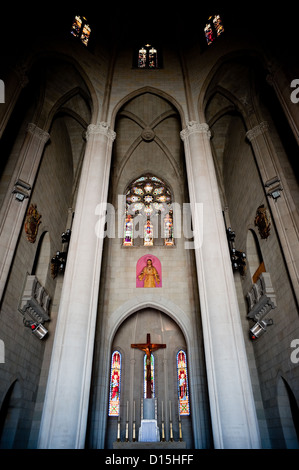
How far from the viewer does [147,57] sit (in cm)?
1359

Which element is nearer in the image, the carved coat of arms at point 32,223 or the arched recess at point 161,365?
the carved coat of arms at point 32,223

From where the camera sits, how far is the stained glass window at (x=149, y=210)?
45.2 ft

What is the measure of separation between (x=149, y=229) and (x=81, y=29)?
8.48m

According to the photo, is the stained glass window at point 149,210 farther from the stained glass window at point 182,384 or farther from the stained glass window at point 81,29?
the stained glass window at point 81,29

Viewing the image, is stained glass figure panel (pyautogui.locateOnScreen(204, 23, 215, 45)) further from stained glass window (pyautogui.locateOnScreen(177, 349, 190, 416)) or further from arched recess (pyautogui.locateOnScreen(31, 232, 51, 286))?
stained glass window (pyautogui.locateOnScreen(177, 349, 190, 416))

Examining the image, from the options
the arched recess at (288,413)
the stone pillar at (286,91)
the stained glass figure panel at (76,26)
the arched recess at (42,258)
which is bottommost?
the arched recess at (288,413)

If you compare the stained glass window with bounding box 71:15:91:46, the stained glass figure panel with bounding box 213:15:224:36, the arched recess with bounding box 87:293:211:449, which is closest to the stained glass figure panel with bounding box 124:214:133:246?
the arched recess with bounding box 87:293:211:449

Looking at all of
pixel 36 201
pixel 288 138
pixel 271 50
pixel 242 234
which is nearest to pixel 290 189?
pixel 288 138

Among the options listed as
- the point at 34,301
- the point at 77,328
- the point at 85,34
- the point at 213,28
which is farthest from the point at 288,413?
the point at 85,34

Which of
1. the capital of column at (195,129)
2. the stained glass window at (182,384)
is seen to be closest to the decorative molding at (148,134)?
the capital of column at (195,129)

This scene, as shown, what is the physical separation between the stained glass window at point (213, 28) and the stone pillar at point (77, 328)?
719cm

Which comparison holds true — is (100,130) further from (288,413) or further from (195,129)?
(288,413)

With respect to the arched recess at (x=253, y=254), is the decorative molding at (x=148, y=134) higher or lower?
higher

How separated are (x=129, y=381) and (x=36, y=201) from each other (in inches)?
295
